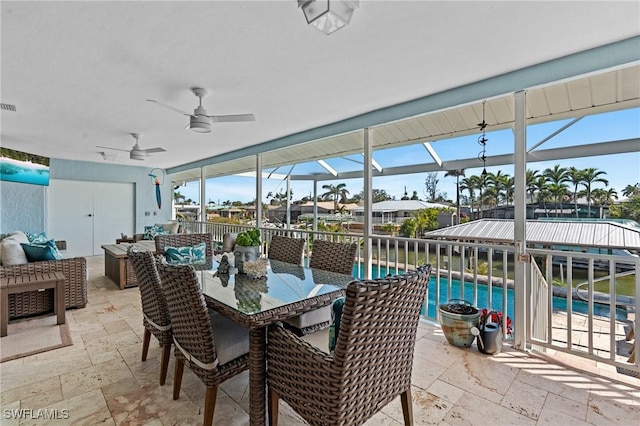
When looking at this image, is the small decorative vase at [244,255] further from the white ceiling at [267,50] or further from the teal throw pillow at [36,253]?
the teal throw pillow at [36,253]

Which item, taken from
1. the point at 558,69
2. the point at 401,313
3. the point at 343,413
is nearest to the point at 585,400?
the point at 401,313

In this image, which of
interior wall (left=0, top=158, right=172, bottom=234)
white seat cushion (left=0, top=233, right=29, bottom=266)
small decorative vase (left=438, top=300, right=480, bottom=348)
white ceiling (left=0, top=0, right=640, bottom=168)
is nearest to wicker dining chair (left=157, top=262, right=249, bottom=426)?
white ceiling (left=0, top=0, right=640, bottom=168)

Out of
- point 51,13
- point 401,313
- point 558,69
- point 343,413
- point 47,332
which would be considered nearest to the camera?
point 343,413

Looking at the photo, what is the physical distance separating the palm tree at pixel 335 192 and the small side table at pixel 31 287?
4590 mm

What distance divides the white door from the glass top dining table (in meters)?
6.89

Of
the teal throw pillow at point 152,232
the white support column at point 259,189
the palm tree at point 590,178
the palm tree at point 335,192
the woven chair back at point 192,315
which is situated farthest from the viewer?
the teal throw pillow at point 152,232

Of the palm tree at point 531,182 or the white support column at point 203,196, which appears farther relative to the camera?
the white support column at point 203,196

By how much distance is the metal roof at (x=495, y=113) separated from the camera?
8.54 ft

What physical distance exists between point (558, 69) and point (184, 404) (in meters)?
3.68

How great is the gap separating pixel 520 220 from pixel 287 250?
7.35ft

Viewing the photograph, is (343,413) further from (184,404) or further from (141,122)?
(141,122)

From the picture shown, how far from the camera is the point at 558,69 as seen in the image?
2.37 metres

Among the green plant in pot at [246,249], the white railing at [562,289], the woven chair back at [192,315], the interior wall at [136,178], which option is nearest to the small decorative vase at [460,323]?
the white railing at [562,289]

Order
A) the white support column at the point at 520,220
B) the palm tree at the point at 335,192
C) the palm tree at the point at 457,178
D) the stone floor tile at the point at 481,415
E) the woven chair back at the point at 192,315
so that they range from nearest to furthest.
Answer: the woven chair back at the point at 192,315, the stone floor tile at the point at 481,415, the white support column at the point at 520,220, the palm tree at the point at 457,178, the palm tree at the point at 335,192
